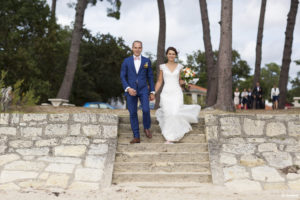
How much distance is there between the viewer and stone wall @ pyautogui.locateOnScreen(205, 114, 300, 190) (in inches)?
226

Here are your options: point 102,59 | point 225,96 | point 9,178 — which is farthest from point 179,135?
point 102,59

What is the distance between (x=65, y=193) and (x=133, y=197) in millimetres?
1066

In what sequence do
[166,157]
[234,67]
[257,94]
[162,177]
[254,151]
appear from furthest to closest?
[234,67] → [257,94] → [254,151] → [166,157] → [162,177]

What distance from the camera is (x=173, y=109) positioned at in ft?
22.9

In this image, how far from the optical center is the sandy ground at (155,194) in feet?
16.5

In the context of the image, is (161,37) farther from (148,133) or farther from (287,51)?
(148,133)

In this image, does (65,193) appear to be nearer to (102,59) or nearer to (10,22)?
(10,22)

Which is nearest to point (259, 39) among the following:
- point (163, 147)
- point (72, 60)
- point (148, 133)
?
point (72, 60)

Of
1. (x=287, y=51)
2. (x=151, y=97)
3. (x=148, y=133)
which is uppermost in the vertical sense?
(x=287, y=51)

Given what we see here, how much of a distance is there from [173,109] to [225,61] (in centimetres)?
511

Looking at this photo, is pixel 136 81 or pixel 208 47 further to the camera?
pixel 208 47

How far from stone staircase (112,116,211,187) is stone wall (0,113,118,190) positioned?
249 millimetres

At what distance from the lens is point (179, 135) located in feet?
22.6

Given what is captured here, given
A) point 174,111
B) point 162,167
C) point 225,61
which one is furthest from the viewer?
point 225,61
